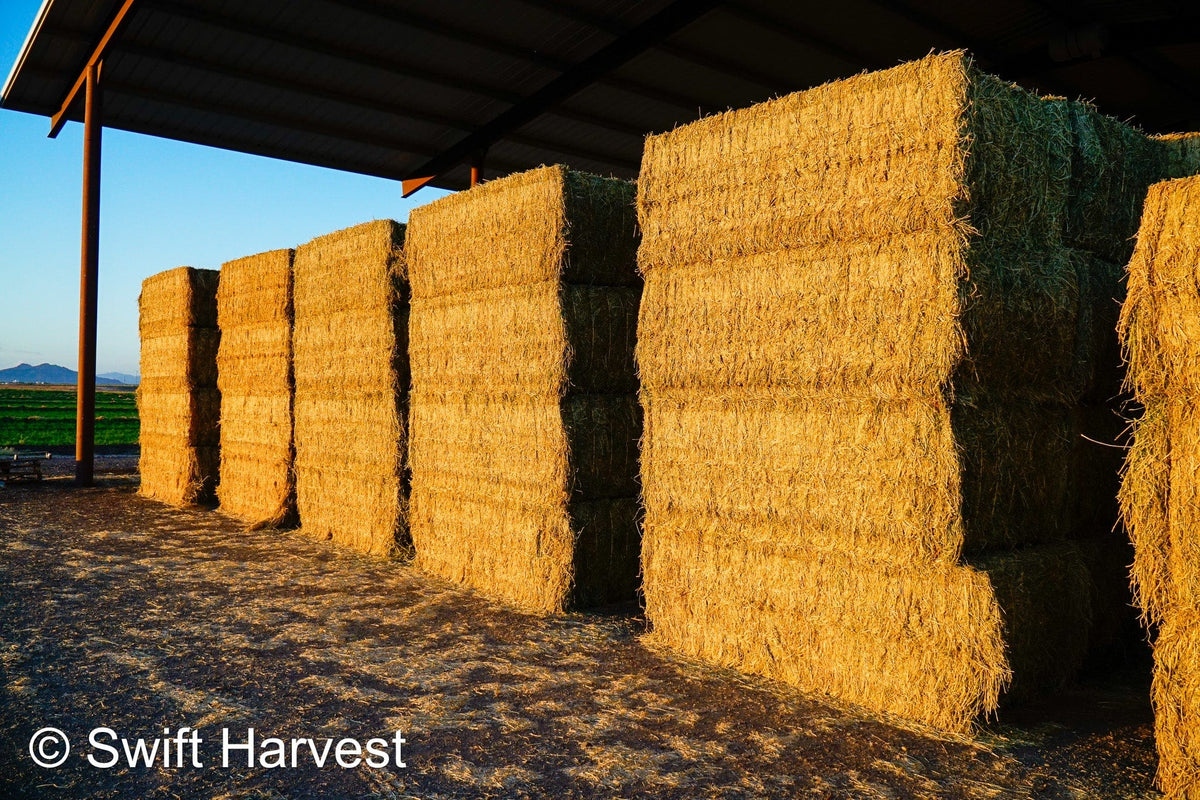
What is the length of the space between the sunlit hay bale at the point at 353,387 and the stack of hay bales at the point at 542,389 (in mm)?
1150

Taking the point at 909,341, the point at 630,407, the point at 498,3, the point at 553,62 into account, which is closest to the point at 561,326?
the point at 630,407

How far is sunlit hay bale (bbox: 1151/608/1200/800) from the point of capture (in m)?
3.63

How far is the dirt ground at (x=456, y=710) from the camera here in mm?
3803

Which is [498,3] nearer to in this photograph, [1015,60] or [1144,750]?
[1015,60]

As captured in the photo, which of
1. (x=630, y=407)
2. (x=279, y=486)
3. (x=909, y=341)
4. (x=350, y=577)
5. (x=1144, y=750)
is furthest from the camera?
(x=279, y=486)

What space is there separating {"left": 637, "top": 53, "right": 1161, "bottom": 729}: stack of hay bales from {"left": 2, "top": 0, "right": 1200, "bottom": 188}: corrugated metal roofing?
9.47m

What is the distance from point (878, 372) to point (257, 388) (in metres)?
9.25

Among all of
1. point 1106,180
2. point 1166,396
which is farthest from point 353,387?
point 1166,396

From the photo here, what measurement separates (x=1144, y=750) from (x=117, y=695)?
545cm

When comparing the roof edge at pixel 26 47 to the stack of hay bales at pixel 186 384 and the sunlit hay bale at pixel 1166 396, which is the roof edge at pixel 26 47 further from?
the sunlit hay bale at pixel 1166 396

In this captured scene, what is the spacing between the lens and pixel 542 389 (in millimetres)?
6961

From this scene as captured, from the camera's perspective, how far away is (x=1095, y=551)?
17.6 feet

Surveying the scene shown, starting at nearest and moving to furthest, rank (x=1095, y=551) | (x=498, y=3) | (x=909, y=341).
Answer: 1. (x=909, y=341)
2. (x=1095, y=551)
3. (x=498, y=3)

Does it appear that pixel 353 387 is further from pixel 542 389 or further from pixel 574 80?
pixel 574 80
